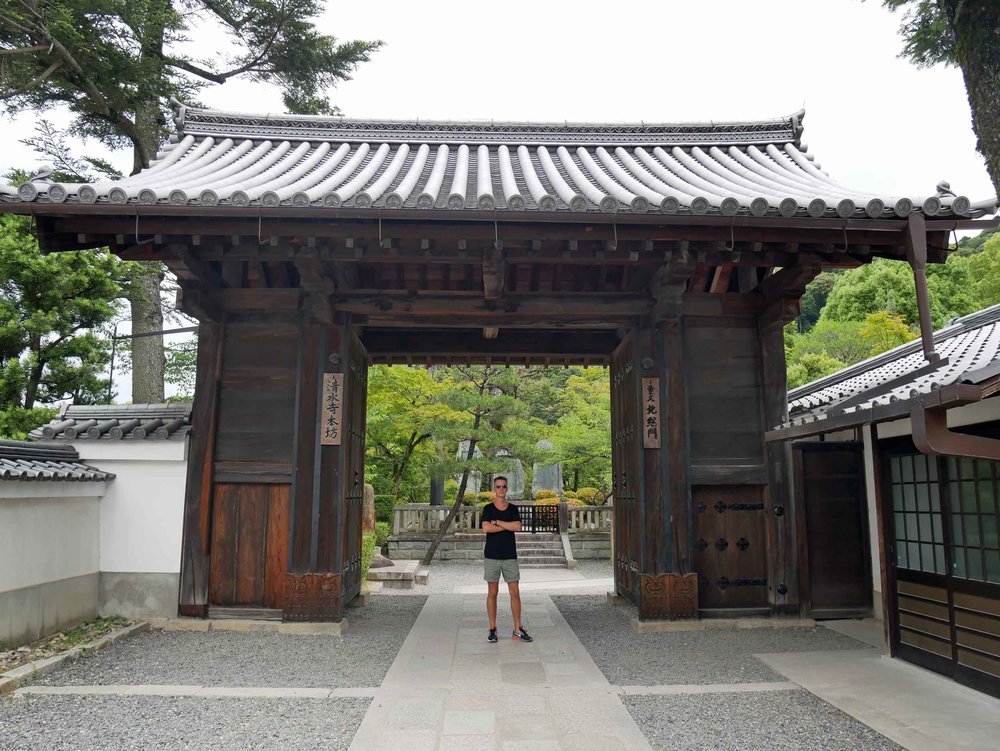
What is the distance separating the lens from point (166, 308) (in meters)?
16.4

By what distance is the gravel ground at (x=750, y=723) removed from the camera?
389cm

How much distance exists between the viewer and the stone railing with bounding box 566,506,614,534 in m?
18.3

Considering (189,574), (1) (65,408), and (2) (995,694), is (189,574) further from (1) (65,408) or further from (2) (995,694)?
(2) (995,694)

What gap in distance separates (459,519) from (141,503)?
40.6 ft

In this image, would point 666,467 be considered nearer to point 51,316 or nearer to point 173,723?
point 173,723

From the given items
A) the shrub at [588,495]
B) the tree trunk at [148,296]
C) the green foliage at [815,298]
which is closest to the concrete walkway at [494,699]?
the tree trunk at [148,296]

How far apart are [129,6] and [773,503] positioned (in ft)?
42.8

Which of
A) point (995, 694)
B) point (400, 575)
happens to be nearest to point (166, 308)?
point (400, 575)

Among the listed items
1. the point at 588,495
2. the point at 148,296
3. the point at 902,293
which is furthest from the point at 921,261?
the point at 902,293

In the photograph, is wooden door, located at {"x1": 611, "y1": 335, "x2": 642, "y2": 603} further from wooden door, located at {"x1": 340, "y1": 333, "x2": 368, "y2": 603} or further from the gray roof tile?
the gray roof tile

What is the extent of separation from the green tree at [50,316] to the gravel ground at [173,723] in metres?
8.55

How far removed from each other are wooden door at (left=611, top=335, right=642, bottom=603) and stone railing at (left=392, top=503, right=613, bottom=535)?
8990mm

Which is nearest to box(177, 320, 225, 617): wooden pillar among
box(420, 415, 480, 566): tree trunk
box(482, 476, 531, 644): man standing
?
box(482, 476, 531, 644): man standing

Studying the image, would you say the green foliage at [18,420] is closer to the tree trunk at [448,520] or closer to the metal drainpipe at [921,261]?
the tree trunk at [448,520]
